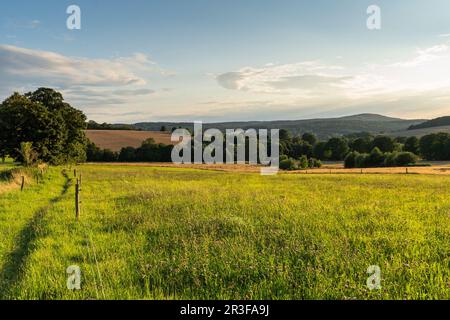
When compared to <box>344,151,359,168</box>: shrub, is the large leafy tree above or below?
above

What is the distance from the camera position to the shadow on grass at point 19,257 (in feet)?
24.0

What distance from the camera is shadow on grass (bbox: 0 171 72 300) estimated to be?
731cm

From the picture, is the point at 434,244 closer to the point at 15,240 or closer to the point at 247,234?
the point at 247,234

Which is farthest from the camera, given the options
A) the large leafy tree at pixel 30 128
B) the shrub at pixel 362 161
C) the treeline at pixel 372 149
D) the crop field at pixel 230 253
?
the treeline at pixel 372 149

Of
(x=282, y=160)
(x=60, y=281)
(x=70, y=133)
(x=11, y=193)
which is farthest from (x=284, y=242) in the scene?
(x=282, y=160)

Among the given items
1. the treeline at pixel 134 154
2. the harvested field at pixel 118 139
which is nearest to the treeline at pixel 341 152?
the treeline at pixel 134 154

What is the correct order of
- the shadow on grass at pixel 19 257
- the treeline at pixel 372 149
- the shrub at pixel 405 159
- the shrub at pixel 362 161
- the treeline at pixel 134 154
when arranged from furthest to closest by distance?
the treeline at pixel 134 154, the treeline at pixel 372 149, the shrub at pixel 362 161, the shrub at pixel 405 159, the shadow on grass at pixel 19 257

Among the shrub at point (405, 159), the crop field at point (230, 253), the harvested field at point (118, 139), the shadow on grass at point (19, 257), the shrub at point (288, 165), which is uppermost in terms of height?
the harvested field at point (118, 139)

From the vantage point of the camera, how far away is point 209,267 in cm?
777

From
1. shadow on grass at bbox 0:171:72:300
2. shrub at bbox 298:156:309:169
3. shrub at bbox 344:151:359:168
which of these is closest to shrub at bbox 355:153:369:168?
shrub at bbox 344:151:359:168

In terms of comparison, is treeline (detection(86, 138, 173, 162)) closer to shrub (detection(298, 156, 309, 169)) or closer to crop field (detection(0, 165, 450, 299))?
shrub (detection(298, 156, 309, 169))

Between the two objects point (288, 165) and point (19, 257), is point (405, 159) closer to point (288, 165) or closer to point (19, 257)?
point (288, 165)

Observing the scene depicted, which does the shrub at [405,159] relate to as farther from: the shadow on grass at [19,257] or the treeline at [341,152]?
the shadow on grass at [19,257]

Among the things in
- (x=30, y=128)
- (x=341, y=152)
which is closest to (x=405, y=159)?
(x=341, y=152)
